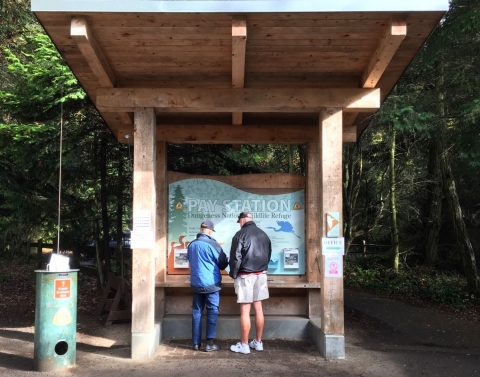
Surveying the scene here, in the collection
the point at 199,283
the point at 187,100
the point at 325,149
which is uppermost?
the point at 187,100

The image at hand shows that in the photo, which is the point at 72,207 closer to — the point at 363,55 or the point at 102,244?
the point at 102,244

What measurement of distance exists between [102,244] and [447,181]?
27.9ft

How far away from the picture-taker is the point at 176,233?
23.2 ft

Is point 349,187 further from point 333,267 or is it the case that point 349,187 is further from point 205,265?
point 205,265

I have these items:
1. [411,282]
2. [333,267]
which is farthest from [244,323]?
[411,282]

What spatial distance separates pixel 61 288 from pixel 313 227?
12.3 feet

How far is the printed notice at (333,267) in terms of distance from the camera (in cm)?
559

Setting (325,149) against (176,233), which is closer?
(325,149)

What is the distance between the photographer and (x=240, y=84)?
573 centimetres

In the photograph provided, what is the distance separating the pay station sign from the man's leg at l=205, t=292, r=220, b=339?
1.58 metres

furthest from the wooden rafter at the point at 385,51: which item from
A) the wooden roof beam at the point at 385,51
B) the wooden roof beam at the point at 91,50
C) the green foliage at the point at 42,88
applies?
the green foliage at the point at 42,88

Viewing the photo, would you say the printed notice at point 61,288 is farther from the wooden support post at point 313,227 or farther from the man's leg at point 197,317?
the wooden support post at point 313,227

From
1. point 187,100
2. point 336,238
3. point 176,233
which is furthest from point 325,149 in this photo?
point 176,233

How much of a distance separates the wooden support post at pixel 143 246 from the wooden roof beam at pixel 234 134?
1337mm
